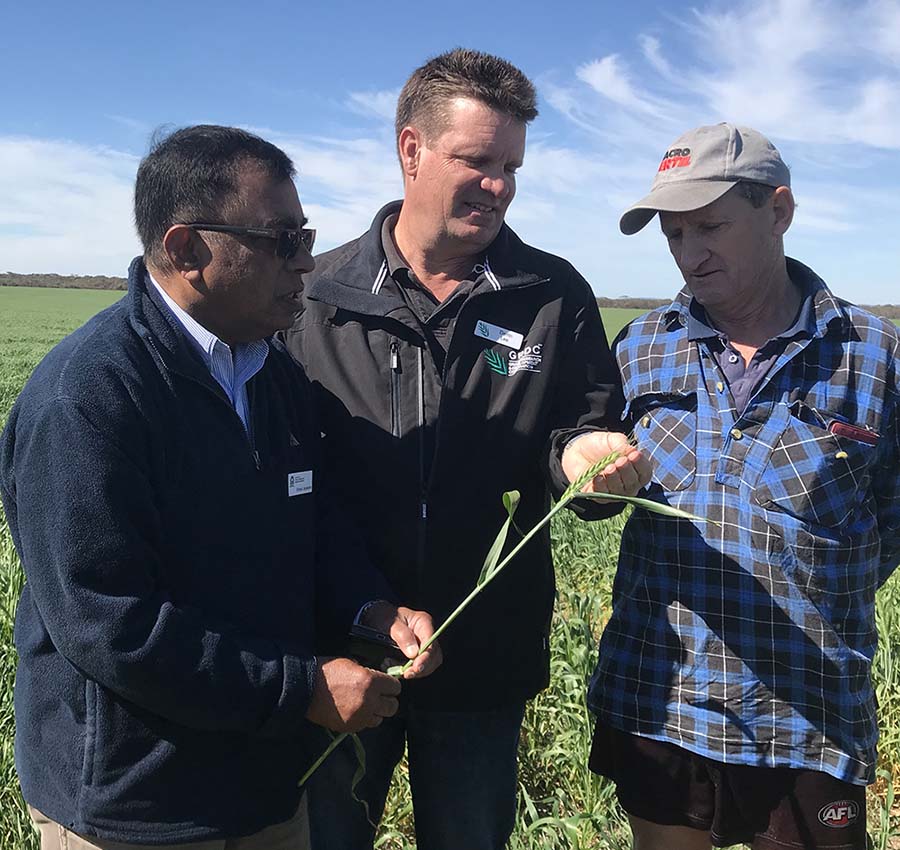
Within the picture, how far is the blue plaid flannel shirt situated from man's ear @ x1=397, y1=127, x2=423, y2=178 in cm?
96

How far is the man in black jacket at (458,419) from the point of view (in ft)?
7.41

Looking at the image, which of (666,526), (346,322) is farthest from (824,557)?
(346,322)

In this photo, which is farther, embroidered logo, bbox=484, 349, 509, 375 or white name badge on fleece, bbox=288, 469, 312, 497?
embroidered logo, bbox=484, 349, 509, 375

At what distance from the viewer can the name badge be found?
2293 mm

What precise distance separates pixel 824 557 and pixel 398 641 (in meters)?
1.08

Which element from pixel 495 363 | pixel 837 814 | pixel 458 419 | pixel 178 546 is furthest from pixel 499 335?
pixel 837 814

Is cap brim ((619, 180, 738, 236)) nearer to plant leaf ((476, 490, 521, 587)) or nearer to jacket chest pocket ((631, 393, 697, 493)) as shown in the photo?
jacket chest pocket ((631, 393, 697, 493))

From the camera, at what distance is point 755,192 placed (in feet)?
7.38

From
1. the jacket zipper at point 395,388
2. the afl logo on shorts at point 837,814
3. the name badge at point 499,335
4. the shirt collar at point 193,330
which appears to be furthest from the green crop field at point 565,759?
the shirt collar at point 193,330

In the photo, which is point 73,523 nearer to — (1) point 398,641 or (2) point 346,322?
(1) point 398,641

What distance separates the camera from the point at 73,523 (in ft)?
4.93

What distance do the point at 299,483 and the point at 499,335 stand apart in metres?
0.70

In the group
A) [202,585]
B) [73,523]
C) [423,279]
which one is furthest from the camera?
[423,279]

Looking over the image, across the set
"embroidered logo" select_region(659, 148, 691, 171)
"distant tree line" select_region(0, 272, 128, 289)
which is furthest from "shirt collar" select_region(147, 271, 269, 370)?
"distant tree line" select_region(0, 272, 128, 289)
